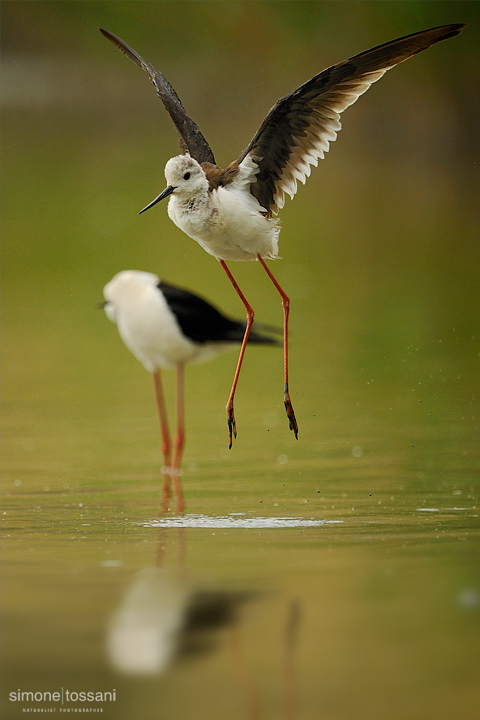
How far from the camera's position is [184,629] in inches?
162

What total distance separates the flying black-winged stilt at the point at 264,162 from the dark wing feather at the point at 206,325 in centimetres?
196

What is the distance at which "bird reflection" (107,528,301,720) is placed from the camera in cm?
374

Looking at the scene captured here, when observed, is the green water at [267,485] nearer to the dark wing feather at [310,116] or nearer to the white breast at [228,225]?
the white breast at [228,225]

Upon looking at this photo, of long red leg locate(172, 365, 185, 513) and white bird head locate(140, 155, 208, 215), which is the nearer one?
white bird head locate(140, 155, 208, 215)

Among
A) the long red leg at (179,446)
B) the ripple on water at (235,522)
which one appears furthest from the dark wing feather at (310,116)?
the long red leg at (179,446)

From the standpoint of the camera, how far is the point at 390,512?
555 centimetres

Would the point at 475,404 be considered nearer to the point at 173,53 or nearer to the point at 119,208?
the point at 119,208

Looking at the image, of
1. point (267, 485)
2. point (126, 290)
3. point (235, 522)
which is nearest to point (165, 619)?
point (235, 522)

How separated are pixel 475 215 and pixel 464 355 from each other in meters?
9.20

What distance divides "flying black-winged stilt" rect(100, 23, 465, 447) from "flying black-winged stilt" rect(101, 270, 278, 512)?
1.99 m

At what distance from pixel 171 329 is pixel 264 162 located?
2308mm

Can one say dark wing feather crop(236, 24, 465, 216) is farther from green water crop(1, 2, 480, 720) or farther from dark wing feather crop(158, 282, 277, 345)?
dark wing feather crop(158, 282, 277, 345)

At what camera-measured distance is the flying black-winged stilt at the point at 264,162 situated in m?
5.26

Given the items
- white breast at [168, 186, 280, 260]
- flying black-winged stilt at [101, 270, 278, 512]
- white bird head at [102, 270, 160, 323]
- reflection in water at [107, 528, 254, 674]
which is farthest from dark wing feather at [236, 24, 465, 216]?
white bird head at [102, 270, 160, 323]
